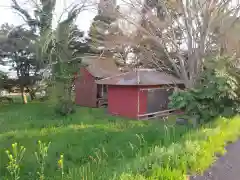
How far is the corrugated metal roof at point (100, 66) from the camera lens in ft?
67.2

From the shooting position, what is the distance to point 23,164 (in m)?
6.44

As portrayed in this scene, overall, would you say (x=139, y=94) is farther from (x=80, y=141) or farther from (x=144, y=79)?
(x=80, y=141)

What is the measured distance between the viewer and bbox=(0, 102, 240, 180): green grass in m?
4.03

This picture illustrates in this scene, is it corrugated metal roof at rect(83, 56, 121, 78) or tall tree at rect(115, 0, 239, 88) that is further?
A: corrugated metal roof at rect(83, 56, 121, 78)

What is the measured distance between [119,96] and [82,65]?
558 cm

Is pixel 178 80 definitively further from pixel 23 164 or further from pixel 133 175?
pixel 133 175

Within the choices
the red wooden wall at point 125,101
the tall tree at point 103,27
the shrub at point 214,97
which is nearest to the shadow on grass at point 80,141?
the shrub at point 214,97

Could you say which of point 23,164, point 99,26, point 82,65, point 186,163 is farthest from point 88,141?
point 99,26

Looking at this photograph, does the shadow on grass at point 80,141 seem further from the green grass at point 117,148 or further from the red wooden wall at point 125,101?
the red wooden wall at point 125,101

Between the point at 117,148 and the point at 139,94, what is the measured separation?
7.76 meters

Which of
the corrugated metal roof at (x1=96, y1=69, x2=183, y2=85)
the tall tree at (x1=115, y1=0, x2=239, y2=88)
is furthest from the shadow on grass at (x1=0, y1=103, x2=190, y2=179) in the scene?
the tall tree at (x1=115, y1=0, x2=239, y2=88)

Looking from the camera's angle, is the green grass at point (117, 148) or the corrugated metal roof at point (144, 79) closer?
the green grass at point (117, 148)

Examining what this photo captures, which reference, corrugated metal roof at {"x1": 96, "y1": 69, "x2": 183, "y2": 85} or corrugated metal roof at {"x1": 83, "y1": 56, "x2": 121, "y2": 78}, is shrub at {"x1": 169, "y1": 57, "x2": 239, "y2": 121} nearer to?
corrugated metal roof at {"x1": 96, "y1": 69, "x2": 183, "y2": 85}

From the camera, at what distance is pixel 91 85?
20172 millimetres
